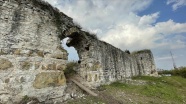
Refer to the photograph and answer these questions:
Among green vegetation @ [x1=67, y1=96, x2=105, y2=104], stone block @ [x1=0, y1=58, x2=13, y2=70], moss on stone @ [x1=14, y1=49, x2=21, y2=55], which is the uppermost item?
moss on stone @ [x1=14, y1=49, x2=21, y2=55]

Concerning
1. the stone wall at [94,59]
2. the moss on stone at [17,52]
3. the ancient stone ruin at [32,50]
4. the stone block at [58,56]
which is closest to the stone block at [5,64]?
the ancient stone ruin at [32,50]

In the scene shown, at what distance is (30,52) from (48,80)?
925 millimetres

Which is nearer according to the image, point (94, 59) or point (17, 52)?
point (17, 52)

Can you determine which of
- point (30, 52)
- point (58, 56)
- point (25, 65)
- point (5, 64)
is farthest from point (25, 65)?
point (58, 56)

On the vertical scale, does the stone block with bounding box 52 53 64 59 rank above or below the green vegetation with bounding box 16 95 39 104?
above

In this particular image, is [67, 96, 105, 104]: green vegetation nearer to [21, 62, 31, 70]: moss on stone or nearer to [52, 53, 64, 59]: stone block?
[52, 53, 64, 59]: stone block

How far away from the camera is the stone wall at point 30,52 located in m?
3.93

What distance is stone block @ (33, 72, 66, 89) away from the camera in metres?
4.46

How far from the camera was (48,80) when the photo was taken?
4715 millimetres

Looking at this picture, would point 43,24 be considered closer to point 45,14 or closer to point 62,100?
point 45,14

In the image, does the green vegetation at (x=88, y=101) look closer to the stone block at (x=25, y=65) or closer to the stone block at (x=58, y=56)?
the stone block at (x=58, y=56)

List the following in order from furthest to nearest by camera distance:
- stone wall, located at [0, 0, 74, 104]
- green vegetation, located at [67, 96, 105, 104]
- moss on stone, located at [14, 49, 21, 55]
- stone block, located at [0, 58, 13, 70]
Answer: green vegetation, located at [67, 96, 105, 104] < moss on stone, located at [14, 49, 21, 55] < stone wall, located at [0, 0, 74, 104] < stone block, located at [0, 58, 13, 70]

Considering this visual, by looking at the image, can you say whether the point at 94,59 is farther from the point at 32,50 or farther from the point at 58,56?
the point at 32,50

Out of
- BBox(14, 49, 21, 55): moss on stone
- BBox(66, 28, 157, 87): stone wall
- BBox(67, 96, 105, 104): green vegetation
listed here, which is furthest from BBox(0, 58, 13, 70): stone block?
BBox(66, 28, 157, 87): stone wall
